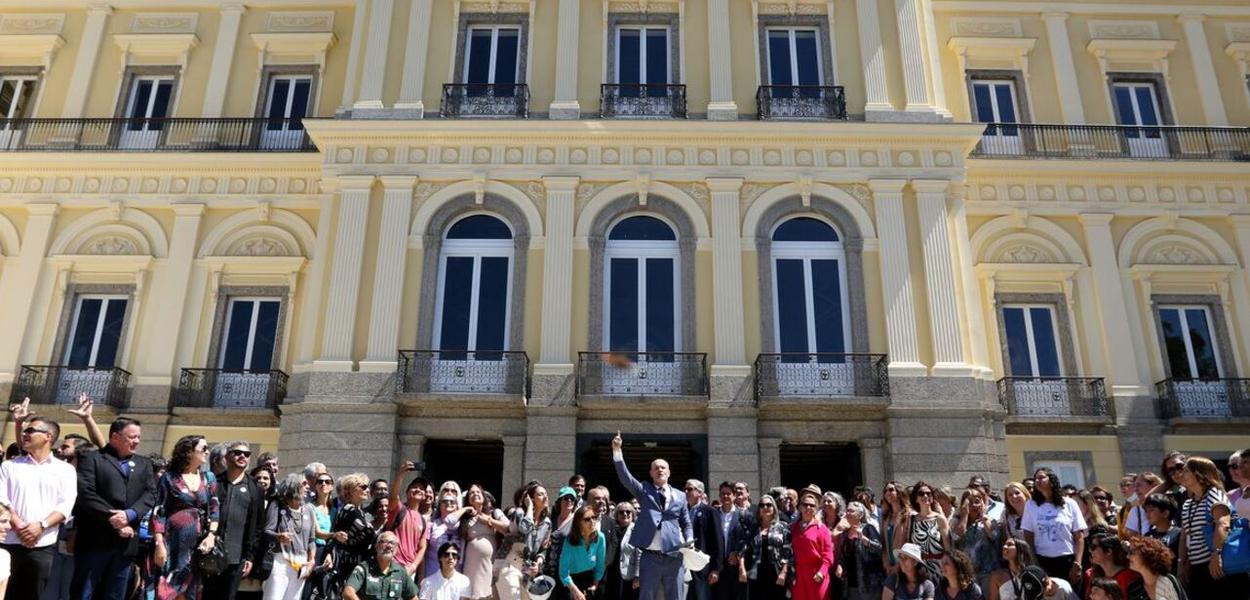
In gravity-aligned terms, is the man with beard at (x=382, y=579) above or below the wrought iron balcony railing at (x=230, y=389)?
below

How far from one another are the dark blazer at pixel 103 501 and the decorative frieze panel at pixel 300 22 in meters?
15.6

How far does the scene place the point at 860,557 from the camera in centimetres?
939

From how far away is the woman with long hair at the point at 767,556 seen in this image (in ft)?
31.6

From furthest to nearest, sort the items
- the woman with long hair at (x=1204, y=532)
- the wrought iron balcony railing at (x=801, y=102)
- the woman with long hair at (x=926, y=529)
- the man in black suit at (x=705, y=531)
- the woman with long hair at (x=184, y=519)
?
the wrought iron balcony railing at (x=801, y=102) < the man in black suit at (x=705, y=531) < the woman with long hair at (x=926, y=529) < the woman with long hair at (x=184, y=519) < the woman with long hair at (x=1204, y=532)

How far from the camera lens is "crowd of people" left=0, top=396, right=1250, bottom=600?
6.96 meters

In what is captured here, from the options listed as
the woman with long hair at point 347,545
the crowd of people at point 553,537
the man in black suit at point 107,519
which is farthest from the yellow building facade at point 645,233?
the man in black suit at point 107,519

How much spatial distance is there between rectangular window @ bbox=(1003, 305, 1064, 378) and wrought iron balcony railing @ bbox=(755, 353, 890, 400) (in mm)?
4021

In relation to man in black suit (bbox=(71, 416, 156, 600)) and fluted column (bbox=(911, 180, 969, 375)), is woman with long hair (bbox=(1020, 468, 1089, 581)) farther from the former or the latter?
man in black suit (bbox=(71, 416, 156, 600))

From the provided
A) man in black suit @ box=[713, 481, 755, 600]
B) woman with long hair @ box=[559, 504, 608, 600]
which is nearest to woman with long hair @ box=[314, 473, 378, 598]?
woman with long hair @ box=[559, 504, 608, 600]

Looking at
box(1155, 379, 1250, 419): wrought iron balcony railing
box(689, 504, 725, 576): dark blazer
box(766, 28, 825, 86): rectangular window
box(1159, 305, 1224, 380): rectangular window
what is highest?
box(766, 28, 825, 86): rectangular window

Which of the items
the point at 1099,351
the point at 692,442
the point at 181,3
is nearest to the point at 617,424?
the point at 692,442

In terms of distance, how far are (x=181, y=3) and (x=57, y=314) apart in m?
7.66

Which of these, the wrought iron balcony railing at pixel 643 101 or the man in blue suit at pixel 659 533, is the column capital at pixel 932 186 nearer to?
the wrought iron balcony railing at pixel 643 101

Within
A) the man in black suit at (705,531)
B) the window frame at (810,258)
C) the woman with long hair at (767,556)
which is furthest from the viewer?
the window frame at (810,258)
